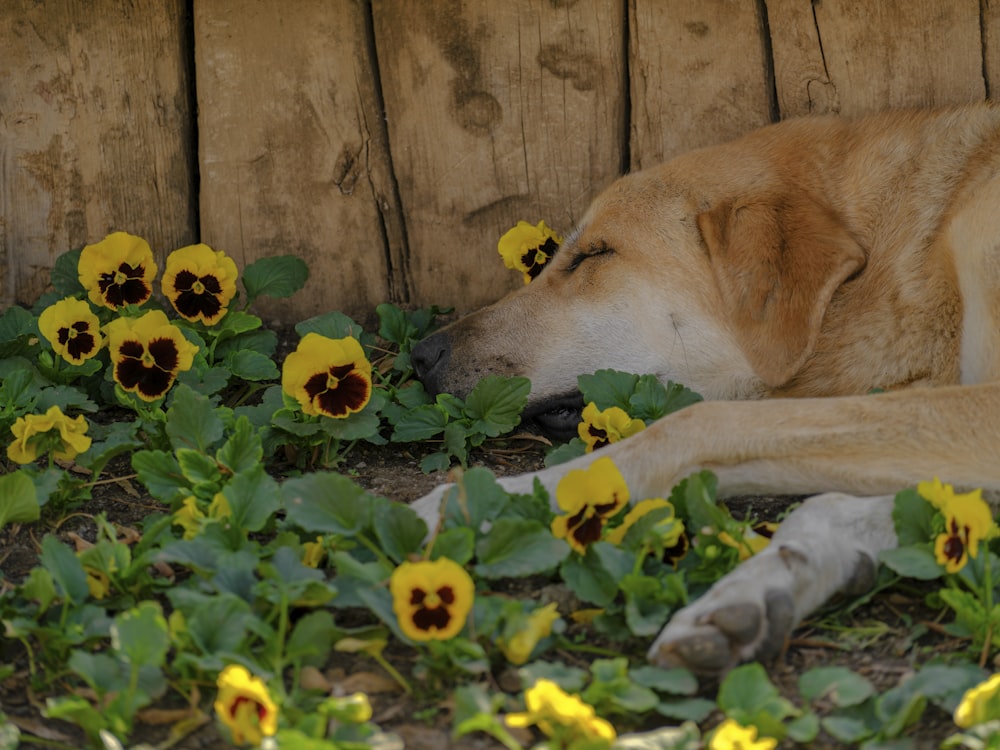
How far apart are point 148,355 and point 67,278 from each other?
0.71 meters

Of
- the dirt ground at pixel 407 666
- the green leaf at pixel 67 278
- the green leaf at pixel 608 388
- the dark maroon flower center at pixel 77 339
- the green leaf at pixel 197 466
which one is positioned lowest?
the dirt ground at pixel 407 666

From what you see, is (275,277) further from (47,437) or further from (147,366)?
(47,437)

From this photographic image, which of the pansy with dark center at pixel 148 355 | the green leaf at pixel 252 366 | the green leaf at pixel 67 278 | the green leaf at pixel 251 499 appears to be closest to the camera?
the green leaf at pixel 251 499

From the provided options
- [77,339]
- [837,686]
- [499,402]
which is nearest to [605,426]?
[499,402]

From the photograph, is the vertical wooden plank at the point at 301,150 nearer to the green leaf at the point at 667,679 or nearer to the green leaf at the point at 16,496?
the green leaf at the point at 16,496

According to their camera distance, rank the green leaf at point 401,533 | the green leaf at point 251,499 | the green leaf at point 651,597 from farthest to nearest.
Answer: the green leaf at point 251,499, the green leaf at point 401,533, the green leaf at point 651,597

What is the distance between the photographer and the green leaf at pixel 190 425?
8.95ft

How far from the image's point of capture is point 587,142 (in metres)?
3.78

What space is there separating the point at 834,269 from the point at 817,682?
146cm

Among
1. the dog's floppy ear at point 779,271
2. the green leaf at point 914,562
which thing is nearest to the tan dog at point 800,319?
the dog's floppy ear at point 779,271

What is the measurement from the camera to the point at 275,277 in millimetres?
3619

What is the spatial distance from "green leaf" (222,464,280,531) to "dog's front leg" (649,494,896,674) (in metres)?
0.83

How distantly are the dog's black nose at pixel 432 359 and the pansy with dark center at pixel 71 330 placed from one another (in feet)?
2.97

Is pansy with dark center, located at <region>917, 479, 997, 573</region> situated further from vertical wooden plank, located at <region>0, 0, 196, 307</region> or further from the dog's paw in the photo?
vertical wooden plank, located at <region>0, 0, 196, 307</region>
